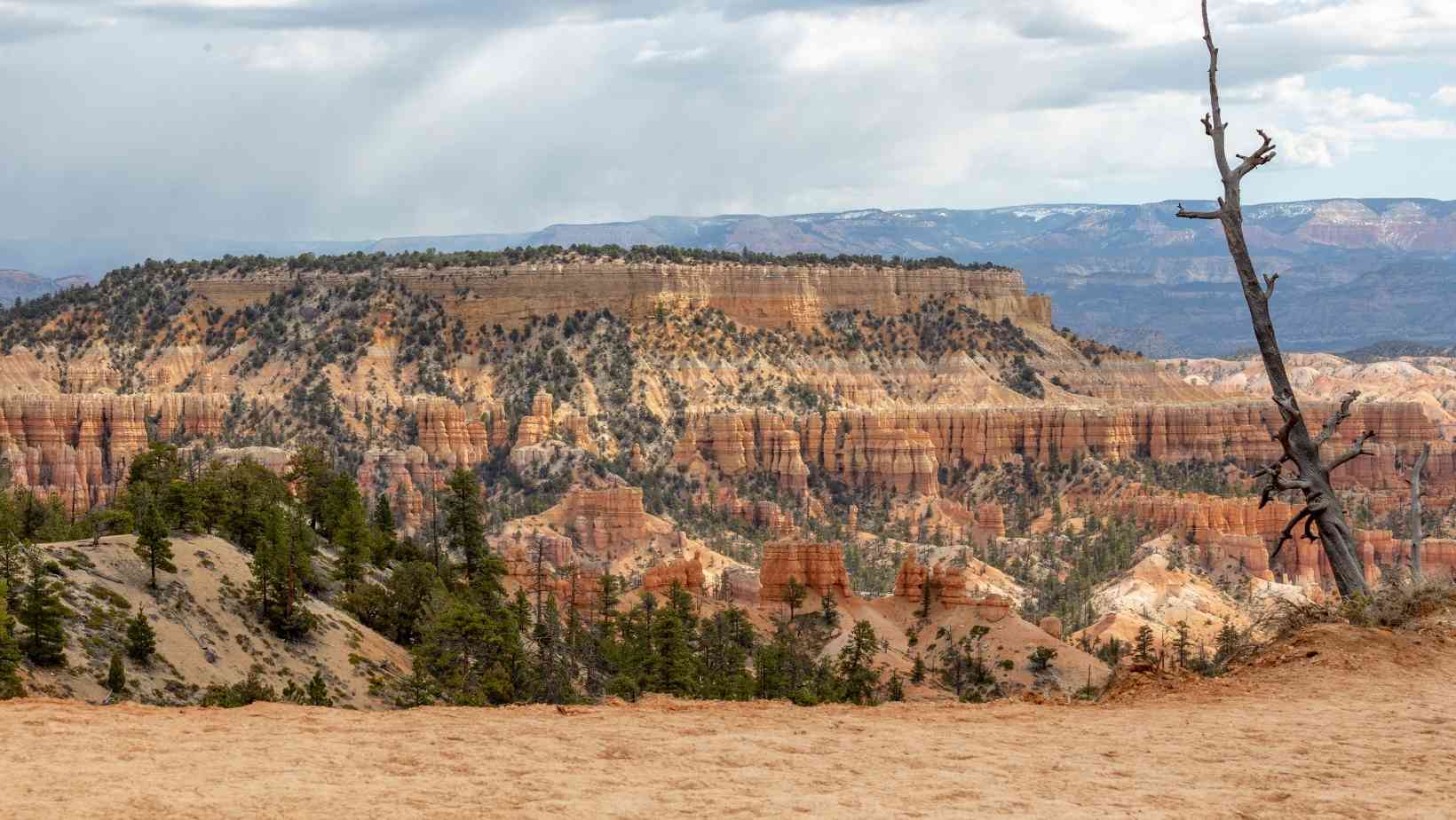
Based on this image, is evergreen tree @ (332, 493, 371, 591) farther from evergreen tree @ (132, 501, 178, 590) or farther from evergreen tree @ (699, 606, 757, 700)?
evergreen tree @ (132, 501, 178, 590)

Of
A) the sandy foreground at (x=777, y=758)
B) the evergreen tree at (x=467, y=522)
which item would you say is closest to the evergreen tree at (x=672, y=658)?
the evergreen tree at (x=467, y=522)

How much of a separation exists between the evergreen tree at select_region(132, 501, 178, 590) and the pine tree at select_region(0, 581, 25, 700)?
8.04m

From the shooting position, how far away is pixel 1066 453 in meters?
148

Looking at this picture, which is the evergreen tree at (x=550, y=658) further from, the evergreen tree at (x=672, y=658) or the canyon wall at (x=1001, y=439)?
the canyon wall at (x=1001, y=439)

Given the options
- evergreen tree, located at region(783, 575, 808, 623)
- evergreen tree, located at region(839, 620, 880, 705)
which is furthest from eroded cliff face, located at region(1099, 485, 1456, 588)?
evergreen tree, located at region(839, 620, 880, 705)

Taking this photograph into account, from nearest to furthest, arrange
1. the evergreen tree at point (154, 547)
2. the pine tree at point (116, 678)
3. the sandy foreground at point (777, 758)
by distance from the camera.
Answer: the sandy foreground at point (777, 758) → the pine tree at point (116, 678) → the evergreen tree at point (154, 547)

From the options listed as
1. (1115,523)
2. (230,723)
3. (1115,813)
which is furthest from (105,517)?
(1115,523)

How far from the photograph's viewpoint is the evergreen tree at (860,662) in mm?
55234

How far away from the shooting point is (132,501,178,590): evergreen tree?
4200 centimetres

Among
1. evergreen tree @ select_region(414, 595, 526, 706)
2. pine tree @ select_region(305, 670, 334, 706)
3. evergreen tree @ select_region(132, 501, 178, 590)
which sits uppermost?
evergreen tree @ select_region(132, 501, 178, 590)

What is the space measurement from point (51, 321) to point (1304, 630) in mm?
141946

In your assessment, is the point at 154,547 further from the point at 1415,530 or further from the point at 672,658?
the point at 1415,530

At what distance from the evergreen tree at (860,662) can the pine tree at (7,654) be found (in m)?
25.3

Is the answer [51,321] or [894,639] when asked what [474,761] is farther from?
[51,321]
